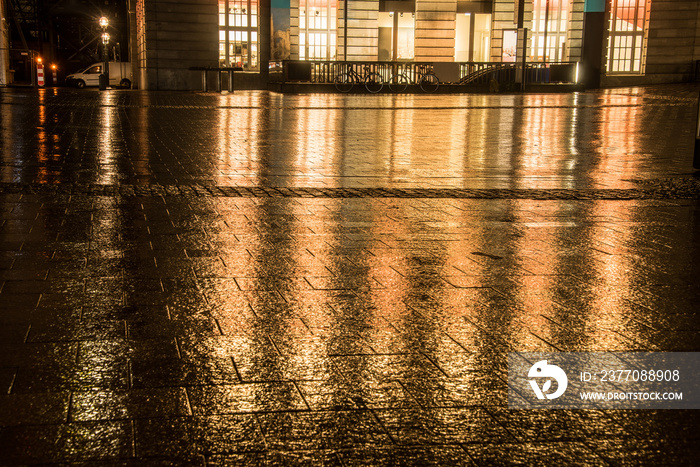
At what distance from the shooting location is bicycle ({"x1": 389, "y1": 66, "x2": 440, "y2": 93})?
3456 cm

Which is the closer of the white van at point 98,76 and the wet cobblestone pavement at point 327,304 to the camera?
the wet cobblestone pavement at point 327,304

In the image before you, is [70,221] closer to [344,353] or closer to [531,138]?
[344,353]

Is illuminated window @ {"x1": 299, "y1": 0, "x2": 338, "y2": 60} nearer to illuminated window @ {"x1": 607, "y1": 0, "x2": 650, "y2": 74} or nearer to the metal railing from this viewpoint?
the metal railing

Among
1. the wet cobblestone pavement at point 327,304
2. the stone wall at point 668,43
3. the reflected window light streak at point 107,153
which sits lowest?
the wet cobblestone pavement at point 327,304

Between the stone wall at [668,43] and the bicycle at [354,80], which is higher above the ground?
the stone wall at [668,43]

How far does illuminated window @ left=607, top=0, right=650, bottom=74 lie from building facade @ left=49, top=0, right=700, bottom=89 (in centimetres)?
5

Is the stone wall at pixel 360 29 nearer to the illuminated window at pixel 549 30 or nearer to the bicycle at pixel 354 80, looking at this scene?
the bicycle at pixel 354 80

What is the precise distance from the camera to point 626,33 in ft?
129

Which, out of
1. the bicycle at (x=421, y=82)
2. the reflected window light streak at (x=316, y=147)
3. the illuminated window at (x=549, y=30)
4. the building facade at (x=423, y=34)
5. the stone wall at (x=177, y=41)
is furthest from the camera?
the illuminated window at (x=549, y=30)

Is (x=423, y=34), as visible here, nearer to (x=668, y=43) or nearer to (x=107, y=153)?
(x=668, y=43)

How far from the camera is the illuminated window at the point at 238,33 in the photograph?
3853 cm

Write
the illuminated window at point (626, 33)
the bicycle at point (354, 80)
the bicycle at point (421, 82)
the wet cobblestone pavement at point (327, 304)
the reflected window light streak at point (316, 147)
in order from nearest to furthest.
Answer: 1. the wet cobblestone pavement at point (327, 304)
2. the reflected window light streak at point (316, 147)
3. the bicycle at point (354, 80)
4. the bicycle at point (421, 82)
5. the illuminated window at point (626, 33)

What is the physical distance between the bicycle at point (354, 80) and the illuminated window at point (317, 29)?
4.80m

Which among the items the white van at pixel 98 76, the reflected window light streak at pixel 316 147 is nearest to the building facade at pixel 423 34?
the white van at pixel 98 76
